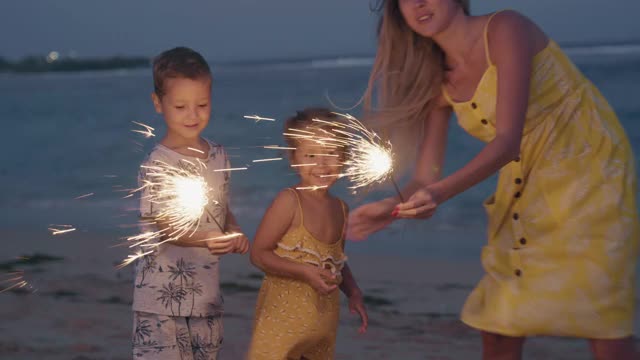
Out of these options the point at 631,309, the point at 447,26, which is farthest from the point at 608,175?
the point at 447,26

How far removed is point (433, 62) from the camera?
12.1 ft

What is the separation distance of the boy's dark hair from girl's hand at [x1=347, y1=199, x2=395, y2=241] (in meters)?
0.73

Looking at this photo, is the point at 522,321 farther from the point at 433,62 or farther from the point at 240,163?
the point at 240,163

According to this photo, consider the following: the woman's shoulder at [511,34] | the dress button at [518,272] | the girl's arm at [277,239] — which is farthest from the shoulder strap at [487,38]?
the girl's arm at [277,239]

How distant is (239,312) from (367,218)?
320 centimetres

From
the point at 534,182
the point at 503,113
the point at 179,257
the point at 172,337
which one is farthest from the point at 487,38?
the point at 172,337

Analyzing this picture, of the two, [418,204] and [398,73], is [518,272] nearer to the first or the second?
[418,204]

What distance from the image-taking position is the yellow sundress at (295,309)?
11.7 ft

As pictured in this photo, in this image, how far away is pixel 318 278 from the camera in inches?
138

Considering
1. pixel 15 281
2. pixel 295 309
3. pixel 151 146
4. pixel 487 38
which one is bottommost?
pixel 151 146

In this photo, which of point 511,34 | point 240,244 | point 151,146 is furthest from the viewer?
point 151,146

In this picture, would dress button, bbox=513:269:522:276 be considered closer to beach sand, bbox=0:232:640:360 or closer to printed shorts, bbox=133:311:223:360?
printed shorts, bbox=133:311:223:360

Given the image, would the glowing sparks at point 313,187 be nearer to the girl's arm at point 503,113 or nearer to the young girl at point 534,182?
the young girl at point 534,182

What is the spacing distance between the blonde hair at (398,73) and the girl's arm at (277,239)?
433mm
